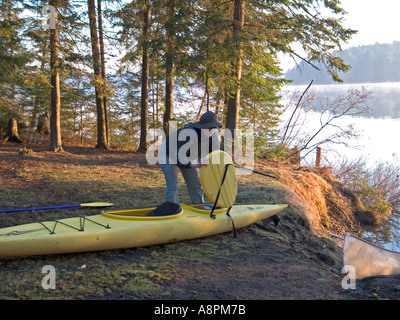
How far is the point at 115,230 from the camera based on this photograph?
4391 millimetres

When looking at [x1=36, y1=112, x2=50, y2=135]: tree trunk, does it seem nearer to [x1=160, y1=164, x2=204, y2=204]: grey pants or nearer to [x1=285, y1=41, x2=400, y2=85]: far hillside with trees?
[x1=160, y1=164, x2=204, y2=204]: grey pants

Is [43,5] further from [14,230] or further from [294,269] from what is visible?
[294,269]

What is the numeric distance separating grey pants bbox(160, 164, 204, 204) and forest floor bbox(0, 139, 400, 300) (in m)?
0.88

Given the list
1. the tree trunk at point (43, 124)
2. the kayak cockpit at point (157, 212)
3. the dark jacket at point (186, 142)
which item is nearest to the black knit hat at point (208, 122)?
the dark jacket at point (186, 142)

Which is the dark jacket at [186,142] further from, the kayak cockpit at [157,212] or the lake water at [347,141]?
the lake water at [347,141]

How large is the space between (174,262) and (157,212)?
39.7 inches

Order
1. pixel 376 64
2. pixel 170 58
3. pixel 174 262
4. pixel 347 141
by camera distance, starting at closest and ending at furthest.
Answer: pixel 174 262 < pixel 170 58 < pixel 347 141 < pixel 376 64

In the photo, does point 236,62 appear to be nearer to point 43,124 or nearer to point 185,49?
point 185,49

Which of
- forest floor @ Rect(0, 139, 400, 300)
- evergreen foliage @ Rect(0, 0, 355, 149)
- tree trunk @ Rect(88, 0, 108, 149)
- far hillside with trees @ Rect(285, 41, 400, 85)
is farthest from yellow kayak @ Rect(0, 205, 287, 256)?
far hillside with trees @ Rect(285, 41, 400, 85)

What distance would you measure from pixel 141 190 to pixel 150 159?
415cm

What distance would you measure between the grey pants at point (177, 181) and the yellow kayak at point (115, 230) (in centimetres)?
30

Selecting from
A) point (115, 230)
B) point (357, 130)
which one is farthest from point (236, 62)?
point (357, 130)

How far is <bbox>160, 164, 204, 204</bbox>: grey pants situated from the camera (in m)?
5.55

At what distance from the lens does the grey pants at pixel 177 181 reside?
18.2ft
